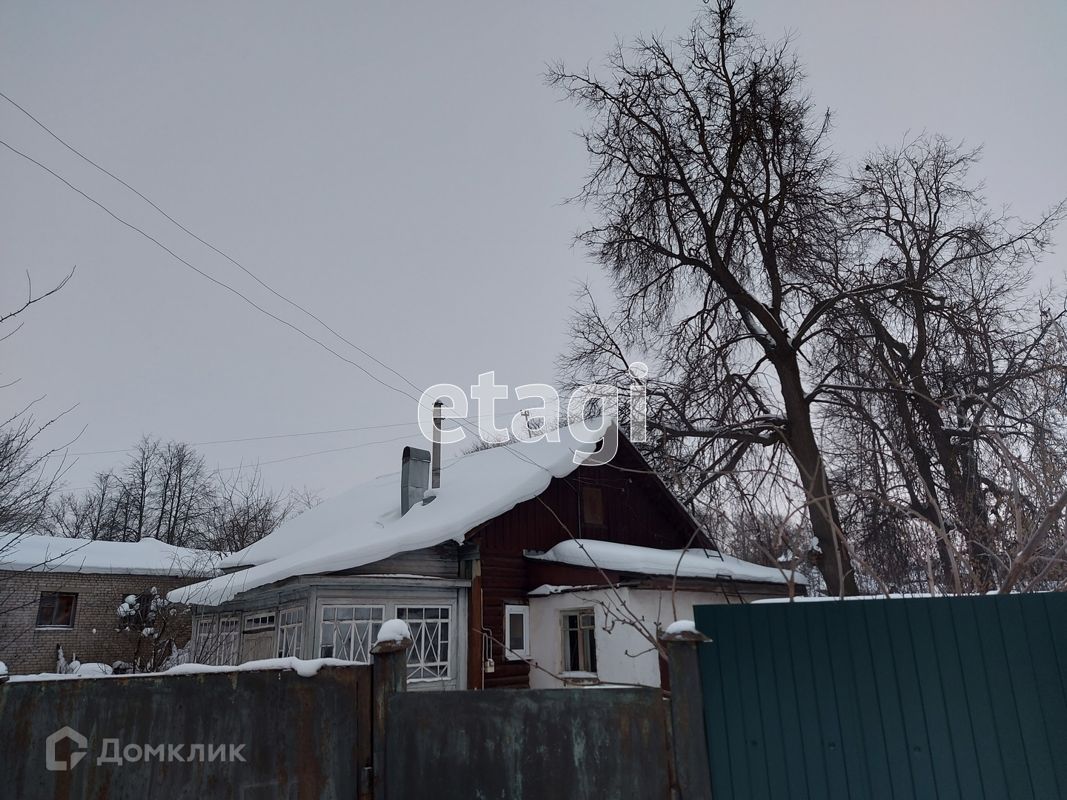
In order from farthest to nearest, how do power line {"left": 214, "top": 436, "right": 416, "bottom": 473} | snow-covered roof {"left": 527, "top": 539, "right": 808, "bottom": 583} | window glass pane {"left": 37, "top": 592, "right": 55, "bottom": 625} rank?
power line {"left": 214, "top": 436, "right": 416, "bottom": 473}, window glass pane {"left": 37, "top": 592, "right": 55, "bottom": 625}, snow-covered roof {"left": 527, "top": 539, "right": 808, "bottom": 583}

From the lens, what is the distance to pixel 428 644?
34.3 feet

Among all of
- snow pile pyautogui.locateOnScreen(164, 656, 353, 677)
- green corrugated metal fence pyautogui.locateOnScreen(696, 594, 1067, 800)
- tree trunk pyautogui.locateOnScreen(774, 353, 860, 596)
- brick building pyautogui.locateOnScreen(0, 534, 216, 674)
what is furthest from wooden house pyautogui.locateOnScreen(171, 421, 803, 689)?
brick building pyautogui.locateOnScreen(0, 534, 216, 674)

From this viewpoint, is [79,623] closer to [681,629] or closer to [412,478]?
[412,478]

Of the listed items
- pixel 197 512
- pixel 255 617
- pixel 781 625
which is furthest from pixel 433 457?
pixel 197 512

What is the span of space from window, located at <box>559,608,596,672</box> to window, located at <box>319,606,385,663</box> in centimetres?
326

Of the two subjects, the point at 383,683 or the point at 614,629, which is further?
the point at 614,629

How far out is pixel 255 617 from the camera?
39.4 ft

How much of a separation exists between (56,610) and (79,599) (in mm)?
735

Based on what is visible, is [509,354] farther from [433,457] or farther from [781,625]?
[781,625]

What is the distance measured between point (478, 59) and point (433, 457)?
26.5 ft

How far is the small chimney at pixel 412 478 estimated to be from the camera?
12875mm

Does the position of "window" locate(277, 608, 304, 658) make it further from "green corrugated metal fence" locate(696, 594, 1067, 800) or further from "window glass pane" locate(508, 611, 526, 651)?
"green corrugated metal fence" locate(696, 594, 1067, 800)

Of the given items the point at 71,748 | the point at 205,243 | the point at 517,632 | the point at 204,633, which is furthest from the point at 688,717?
the point at 204,633

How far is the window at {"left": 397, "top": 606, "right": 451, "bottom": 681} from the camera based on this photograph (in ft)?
33.5
